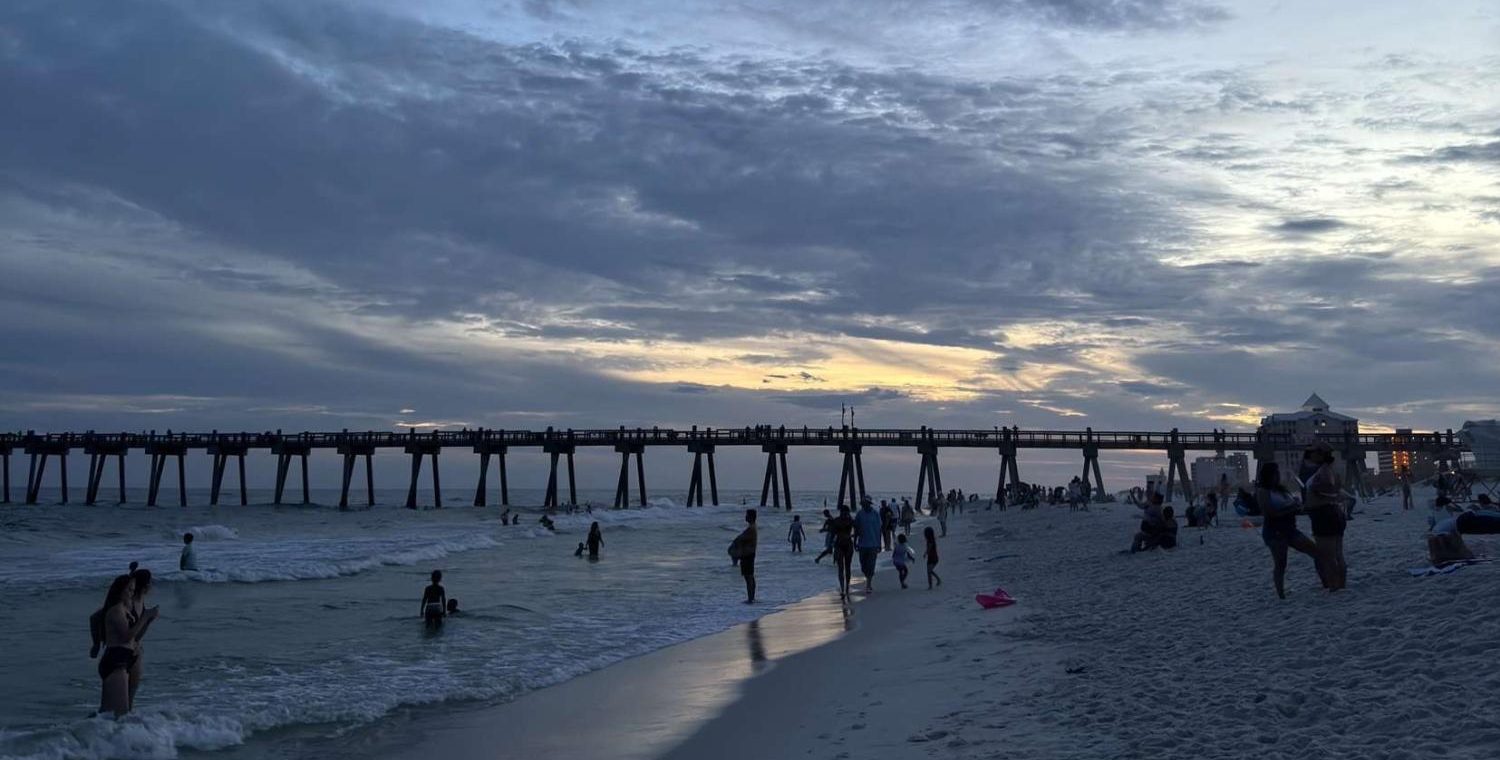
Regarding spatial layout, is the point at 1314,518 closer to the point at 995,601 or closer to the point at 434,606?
the point at 995,601

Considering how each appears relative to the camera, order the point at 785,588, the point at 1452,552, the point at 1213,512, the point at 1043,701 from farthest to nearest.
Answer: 1. the point at 1213,512
2. the point at 785,588
3. the point at 1452,552
4. the point at 1043,701

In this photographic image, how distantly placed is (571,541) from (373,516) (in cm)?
2790

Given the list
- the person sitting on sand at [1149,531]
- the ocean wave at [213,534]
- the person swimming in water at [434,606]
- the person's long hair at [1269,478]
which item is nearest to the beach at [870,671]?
the person swimming in water at [434,606]

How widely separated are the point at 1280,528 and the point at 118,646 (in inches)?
415

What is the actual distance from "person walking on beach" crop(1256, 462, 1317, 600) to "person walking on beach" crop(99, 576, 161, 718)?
1019 centimetres

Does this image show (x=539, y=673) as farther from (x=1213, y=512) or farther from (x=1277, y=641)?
(x=1213, y=512)

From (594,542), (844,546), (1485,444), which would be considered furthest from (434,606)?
(1485,444)

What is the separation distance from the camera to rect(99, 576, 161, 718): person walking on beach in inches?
361

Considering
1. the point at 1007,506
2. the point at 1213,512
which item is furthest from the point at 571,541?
the point at 1007,506

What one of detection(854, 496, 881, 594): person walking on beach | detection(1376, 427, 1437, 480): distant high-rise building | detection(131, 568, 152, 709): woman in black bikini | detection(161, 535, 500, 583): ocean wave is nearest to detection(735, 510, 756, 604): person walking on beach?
detection(854, 496, 881, 594): person walking on beach

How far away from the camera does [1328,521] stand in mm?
9453

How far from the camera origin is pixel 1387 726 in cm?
553

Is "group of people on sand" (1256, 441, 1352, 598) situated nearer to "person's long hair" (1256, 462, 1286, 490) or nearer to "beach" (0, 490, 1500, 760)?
"person's long hair" (1256, 462, 1286, 490)

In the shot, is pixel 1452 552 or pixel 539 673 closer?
pixel 1452 552
